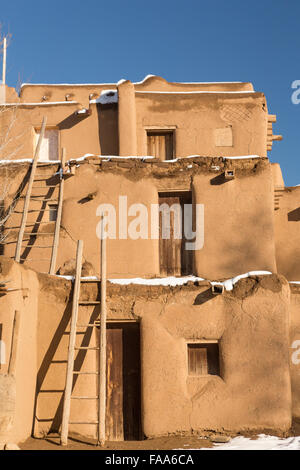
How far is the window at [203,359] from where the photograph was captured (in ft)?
35.7

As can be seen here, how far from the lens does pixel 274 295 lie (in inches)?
433

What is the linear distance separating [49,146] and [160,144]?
3.03 meters

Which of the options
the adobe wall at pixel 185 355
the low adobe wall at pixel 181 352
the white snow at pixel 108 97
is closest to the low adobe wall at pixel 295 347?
the low adobe wall at pixel 181 352

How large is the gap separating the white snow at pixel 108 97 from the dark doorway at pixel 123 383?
23.1ft

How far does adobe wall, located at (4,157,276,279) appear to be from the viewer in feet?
41.7

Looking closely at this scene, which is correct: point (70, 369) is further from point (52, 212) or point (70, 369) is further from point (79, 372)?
point (52, 212)

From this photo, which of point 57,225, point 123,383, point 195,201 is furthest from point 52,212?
point 123,383

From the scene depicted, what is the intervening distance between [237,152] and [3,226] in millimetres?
6200

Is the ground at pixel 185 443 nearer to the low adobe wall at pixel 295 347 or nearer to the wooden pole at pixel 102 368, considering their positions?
the wooden pole at pixel 102 368

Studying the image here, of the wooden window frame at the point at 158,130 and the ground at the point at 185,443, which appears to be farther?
the wooden window frame at the point at 158,130
